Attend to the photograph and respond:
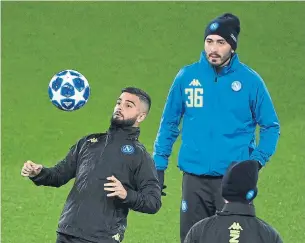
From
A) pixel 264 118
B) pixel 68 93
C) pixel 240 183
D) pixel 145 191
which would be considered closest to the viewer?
pixel 240 183

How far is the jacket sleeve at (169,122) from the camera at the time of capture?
8117 millimetres

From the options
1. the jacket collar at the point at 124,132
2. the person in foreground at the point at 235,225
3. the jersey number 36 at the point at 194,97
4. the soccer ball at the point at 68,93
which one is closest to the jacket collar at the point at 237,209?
the person in foreground at the point at 235,225

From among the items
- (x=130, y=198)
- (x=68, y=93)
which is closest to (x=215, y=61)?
(x=130, y=198)

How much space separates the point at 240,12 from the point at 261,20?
1.62 ft

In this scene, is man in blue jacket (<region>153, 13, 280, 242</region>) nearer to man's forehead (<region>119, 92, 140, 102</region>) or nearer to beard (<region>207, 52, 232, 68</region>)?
beard (<region>207, 52, 232, 68</region>)

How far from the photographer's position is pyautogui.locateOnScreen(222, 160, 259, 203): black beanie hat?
19.7ft

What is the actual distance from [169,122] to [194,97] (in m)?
0.34

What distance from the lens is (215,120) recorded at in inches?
314

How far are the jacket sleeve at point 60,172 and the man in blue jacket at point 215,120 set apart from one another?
34.8 inches

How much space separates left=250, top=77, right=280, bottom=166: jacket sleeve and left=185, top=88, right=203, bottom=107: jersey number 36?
0.41 meters

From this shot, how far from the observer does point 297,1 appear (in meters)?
19.8

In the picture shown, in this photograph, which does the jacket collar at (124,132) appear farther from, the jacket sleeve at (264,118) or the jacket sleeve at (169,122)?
the jacket sleeve at (264,118)

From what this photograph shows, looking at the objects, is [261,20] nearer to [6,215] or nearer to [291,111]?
[291,111]

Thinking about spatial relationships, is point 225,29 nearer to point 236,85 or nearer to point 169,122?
point 236,85
